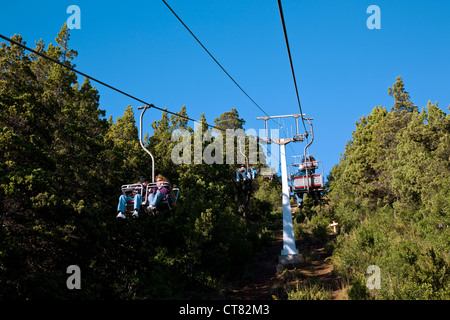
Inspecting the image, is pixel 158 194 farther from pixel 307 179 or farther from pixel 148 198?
pixel 307 179

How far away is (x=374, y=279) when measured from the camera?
15562 millimetres

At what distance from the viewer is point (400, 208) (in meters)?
26.2

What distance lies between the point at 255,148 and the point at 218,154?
7.73 meters

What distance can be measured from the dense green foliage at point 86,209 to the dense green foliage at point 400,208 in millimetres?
9484

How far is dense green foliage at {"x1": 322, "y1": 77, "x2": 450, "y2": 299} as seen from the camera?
1384 cm

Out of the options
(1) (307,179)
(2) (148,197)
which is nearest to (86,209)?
(2) (148,197)

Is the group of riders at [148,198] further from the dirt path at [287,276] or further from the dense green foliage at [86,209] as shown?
the dirt path at [287,276]

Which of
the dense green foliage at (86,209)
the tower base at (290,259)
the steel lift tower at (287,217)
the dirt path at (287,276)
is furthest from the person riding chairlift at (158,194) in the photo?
the tower base at (290,259)

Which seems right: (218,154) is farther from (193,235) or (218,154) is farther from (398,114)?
(398,114)

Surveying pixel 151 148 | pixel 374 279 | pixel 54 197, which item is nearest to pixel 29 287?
pixel 54 197

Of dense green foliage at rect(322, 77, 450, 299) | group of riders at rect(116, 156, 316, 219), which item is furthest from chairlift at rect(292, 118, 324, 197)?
group of riders at rect(116, 156, 316, 219)

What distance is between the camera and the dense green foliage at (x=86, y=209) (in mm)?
13973

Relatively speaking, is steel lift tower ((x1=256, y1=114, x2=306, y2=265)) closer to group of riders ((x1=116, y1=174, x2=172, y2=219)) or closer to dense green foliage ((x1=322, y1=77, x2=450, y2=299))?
dense green foliage ((x1=322, y1=77, x2=450, y2=299))

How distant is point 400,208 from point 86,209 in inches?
865
